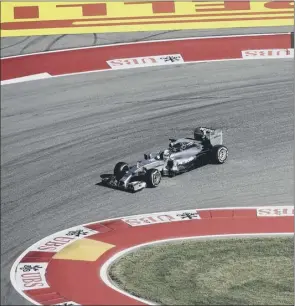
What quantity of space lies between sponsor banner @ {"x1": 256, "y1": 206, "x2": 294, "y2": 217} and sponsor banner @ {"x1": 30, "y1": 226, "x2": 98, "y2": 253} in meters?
3.63

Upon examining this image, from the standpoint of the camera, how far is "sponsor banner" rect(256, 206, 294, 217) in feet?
61.5

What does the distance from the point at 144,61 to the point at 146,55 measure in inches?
14.2

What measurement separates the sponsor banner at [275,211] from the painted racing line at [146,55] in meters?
6.53

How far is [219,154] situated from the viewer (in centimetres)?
2019

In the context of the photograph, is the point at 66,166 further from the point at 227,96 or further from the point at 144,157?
the point at 227,96

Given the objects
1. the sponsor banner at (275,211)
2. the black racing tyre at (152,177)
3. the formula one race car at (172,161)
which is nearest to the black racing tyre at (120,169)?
the formula one race car at (172,161)

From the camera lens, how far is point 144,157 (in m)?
19.7

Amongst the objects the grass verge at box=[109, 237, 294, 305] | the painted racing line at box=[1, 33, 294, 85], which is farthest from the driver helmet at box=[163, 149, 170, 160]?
the painted racing line at box=[1, 33, 294, 85]

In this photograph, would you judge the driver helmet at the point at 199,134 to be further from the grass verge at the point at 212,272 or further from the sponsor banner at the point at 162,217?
the grass verge at the point at 212,272

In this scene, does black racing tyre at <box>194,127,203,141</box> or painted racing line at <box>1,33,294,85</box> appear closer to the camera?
black racing tyre at <box>194,127,203,141</box>

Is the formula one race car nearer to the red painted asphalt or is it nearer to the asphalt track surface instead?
the asphalt track surface

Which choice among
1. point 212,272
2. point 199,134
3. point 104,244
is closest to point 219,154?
point 199,134

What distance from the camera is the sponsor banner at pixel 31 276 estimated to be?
15.9 meters

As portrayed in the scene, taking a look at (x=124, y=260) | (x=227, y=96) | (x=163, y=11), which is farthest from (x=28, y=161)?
(x=163, y=11)
